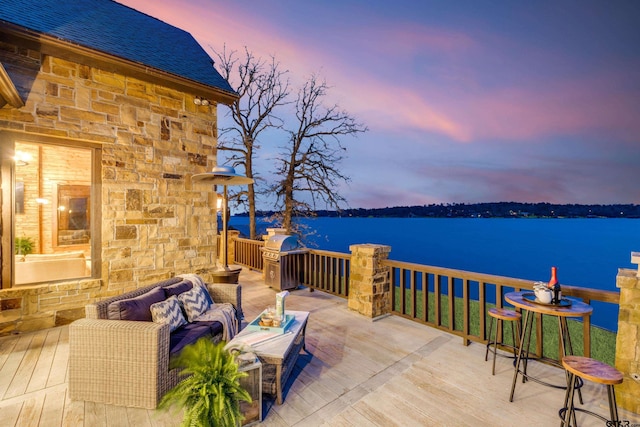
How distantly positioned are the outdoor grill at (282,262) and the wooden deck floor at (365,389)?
217 cm

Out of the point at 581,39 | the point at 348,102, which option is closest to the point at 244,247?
the point at 348,102

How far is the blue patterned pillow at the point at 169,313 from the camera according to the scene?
7.77 feet

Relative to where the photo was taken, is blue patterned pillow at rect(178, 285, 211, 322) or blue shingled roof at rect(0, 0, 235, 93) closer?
blue patterned pillow at rect(178, 285, 211, 322)

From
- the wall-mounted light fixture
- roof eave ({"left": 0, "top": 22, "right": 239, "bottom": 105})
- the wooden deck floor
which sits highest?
roof eave ({"left": 0, "top": 22, "right": 239, "bottom": 105})

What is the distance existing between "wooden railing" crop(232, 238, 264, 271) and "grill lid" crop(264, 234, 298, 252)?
1.58m

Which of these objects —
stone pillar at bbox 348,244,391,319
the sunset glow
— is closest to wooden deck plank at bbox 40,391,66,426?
stone pillar at bbox 348,244,391,319

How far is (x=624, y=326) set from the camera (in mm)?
2172

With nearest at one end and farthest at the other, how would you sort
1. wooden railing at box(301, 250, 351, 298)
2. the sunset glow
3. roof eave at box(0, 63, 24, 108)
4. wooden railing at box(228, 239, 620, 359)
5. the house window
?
roof eave at box(0, 63, 24, 108) < wooden railing at box(228, 239, 620, 359) < wooden railing at box(301, 250, 351, 298) < the house window < the sunset glow

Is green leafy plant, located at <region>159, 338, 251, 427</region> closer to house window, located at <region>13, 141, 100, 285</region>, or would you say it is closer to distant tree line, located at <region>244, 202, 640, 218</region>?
house window, located at <region>13, 141, 100, 285</region>

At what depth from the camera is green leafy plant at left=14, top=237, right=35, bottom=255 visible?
5055 mm

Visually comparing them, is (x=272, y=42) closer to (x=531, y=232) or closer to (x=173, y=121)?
(x=173, y=121)

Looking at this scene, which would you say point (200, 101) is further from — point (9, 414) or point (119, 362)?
point (9, 414)

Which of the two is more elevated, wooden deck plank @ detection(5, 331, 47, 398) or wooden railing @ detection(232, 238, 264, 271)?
wooden railing @ detection(232, 238, 264, 271)

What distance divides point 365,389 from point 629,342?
2.15 m
